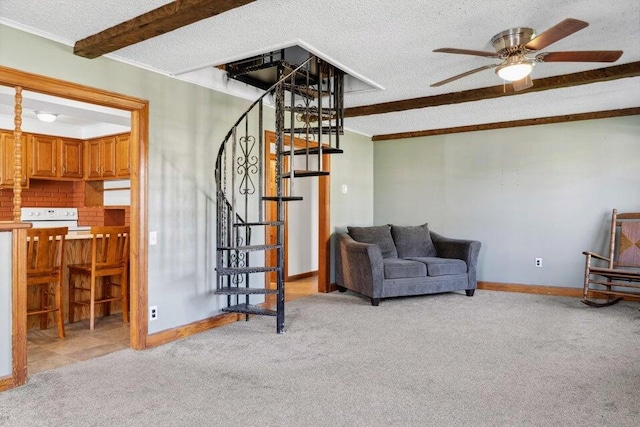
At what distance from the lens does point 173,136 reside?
3.65 metres

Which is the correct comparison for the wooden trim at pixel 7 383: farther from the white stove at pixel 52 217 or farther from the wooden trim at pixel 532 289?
the wooden trim at pixel 532 289

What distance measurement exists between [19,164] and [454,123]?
16.3ft

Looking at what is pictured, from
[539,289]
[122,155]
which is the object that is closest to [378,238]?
[539,289]

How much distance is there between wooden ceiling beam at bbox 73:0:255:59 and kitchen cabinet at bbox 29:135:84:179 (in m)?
3.50

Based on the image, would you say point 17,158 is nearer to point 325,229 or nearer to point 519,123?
point 325,229

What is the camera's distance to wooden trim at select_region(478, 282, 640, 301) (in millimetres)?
5245

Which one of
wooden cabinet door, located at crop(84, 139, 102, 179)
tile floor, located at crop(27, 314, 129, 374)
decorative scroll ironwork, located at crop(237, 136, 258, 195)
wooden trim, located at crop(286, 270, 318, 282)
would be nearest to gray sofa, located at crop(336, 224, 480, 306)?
wooden trim, located at crop(286, 270, 318, 282)

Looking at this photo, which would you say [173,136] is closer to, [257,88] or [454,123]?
[257,88]

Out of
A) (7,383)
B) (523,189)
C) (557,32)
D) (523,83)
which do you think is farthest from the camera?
(523,189)

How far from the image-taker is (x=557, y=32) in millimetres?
2375

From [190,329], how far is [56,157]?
12.3 ft

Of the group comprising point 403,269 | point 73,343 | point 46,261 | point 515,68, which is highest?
point 515,68

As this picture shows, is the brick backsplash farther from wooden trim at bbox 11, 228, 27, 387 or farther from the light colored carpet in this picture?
the light colored carpet

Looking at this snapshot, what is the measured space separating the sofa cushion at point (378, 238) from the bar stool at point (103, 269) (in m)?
2.83
